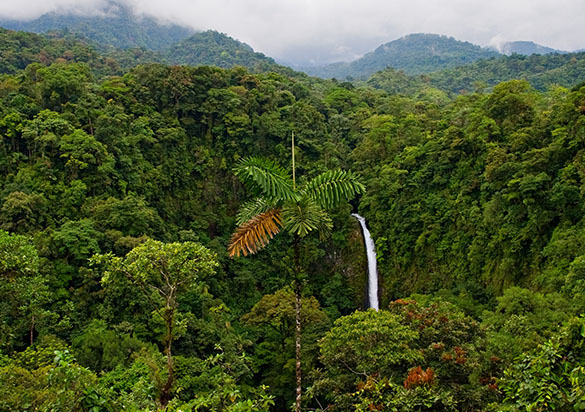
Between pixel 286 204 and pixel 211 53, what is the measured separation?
256 ft

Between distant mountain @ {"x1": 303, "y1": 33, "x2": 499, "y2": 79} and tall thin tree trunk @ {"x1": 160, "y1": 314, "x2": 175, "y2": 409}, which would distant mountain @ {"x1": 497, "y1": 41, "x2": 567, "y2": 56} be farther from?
tall thin tree trunk @ {"x1": 160, "y1": 314, "x2": 175, "y2": 409}

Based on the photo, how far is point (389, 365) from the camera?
8.68 metres

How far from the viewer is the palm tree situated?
587 centimetres

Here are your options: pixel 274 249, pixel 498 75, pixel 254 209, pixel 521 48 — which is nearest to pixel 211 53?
pixel 498 75

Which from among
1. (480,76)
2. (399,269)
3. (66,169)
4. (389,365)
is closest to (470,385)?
(389,365)

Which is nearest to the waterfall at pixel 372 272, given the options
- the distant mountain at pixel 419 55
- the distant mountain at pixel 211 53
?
the distant mountain at pixel 211 53

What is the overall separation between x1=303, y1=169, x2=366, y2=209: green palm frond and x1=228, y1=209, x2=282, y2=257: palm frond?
69 centimetres

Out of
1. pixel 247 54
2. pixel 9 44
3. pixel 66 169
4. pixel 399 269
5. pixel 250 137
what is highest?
pixel 247 54

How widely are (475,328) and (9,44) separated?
44.6 m

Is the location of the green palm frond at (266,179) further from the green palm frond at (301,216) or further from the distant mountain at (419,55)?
the distant mountain at (419,55)

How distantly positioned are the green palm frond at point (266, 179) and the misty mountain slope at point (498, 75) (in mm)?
49570

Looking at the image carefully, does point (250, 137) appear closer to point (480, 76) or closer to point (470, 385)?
point (470, 385)

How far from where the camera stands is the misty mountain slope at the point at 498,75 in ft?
158

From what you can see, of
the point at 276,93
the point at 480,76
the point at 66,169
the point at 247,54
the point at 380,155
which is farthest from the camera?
the point at 247,54
